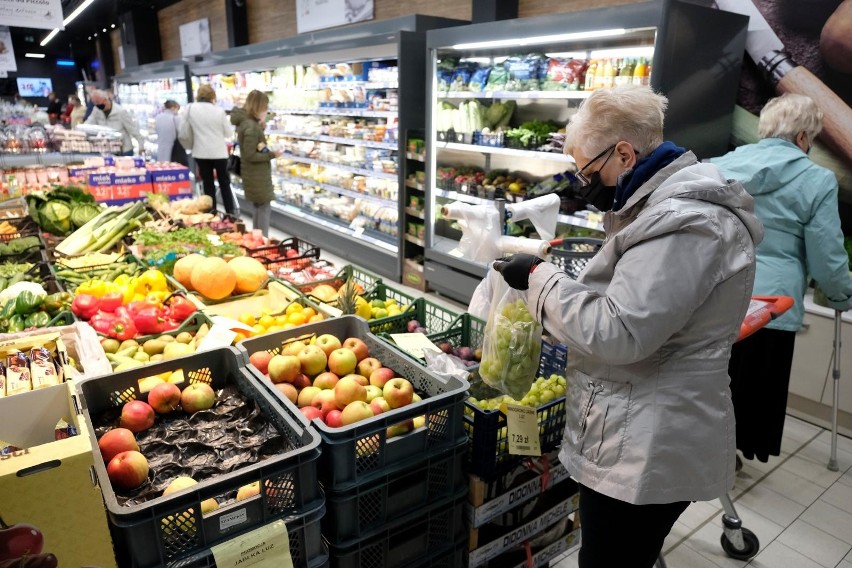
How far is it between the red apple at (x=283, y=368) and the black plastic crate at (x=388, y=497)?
1.51 feet

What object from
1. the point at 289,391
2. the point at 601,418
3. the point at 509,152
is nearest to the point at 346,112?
the point at 509,152

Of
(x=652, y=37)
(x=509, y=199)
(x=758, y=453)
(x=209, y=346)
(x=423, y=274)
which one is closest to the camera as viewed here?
(x=209, y=346)

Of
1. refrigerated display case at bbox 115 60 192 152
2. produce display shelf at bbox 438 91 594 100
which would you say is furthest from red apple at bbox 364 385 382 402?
refrigerated display case at bbox 115 60 192 152

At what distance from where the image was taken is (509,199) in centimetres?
496

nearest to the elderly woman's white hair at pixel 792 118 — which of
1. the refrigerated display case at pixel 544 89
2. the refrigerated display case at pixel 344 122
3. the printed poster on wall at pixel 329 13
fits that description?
the refrigerated display case at pixel 544 89

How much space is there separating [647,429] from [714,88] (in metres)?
3.25

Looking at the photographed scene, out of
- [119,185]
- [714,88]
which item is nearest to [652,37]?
[714,88]

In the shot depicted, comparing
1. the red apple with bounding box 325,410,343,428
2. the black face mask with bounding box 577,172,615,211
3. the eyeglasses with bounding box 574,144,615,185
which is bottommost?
the red apple with bounding box 325,410,343,428

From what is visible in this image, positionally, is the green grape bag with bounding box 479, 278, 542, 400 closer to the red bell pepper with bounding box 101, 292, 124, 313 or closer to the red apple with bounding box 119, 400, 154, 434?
the red apple with bounding box 119, 400, 154, 434

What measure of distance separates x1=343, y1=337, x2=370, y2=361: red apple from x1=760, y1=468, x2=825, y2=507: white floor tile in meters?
2.39

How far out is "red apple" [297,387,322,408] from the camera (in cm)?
181

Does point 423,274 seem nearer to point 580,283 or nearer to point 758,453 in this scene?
point 758,453

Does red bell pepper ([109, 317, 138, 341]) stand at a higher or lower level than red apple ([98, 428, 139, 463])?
lower

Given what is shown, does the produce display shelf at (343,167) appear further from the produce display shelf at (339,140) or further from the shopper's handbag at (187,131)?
the shopper's handbag at (187,131)
